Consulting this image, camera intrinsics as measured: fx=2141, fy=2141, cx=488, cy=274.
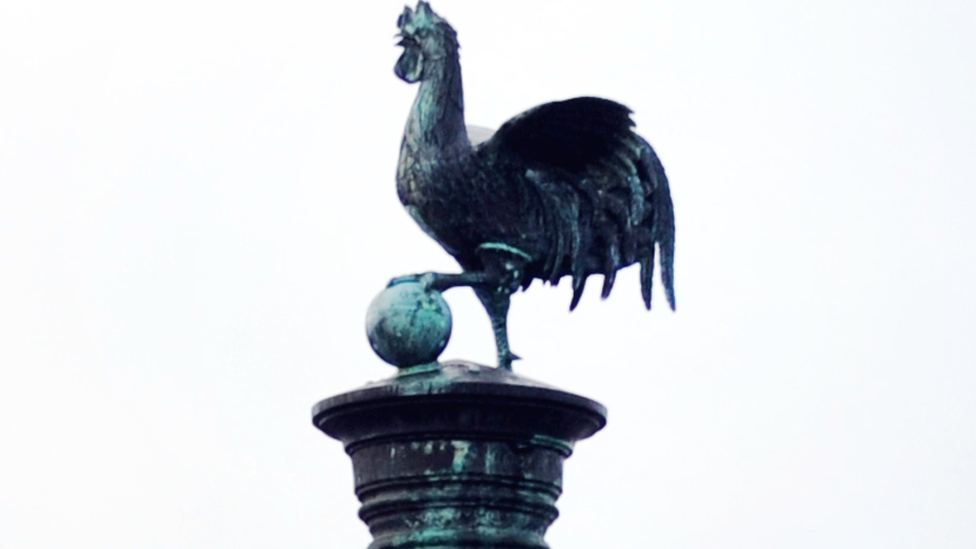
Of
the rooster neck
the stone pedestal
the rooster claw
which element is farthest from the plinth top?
the rooster neck

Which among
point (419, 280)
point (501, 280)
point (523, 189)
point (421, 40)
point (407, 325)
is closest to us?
point (407, 325)

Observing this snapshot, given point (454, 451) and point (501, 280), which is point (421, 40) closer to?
point (501, 280)

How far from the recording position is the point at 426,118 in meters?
10.1

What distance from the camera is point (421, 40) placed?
1035 centimetres

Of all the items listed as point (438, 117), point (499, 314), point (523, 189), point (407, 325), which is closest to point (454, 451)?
point (407, 325)

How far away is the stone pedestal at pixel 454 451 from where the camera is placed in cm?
929

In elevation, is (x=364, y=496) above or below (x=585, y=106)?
below

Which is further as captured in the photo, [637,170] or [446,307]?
[637,170]

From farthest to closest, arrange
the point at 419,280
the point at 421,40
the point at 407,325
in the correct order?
1. the point at 421,40
2. the point at 419,280
3. the point at 407,325

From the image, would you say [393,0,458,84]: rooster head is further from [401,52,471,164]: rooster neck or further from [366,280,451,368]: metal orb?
[366,280,451,368]: metal orb

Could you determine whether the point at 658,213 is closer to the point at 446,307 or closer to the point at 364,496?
the point at 446,307

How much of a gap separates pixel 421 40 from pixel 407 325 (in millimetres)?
1557

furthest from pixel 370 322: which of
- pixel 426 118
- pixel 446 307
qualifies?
pixel 426 118

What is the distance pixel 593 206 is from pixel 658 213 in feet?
1.11
